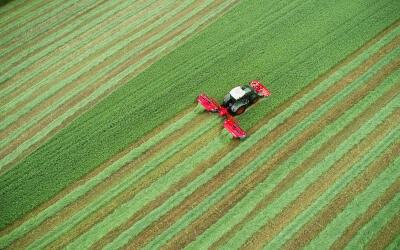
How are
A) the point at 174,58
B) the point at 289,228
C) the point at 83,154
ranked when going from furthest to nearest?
the point at 174,58 < the point at 83,154 < the point at 289,228

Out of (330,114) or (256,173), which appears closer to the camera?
(256,173)

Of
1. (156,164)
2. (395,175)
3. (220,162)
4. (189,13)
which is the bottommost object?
(395,175)

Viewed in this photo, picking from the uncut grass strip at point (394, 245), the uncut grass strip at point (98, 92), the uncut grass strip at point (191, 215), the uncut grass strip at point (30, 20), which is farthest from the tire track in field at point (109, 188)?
the uncut grass strip at point (30, 20)

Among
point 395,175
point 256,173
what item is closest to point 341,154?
point 395,175

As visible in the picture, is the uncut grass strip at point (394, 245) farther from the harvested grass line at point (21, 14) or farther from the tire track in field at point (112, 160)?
the harvested grass line at point (21, 14)

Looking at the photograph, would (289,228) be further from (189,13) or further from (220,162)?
(189,13)

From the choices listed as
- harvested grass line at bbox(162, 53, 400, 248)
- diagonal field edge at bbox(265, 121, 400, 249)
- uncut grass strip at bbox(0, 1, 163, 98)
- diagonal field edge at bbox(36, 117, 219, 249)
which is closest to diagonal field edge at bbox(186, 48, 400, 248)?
harvested grass line at bbox(162, 53, 400, 248)

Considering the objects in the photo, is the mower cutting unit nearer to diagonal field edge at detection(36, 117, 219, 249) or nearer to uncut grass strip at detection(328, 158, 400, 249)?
diagonal field edge at detection(36, 117, 219, 249)

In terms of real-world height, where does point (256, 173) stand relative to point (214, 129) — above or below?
below
